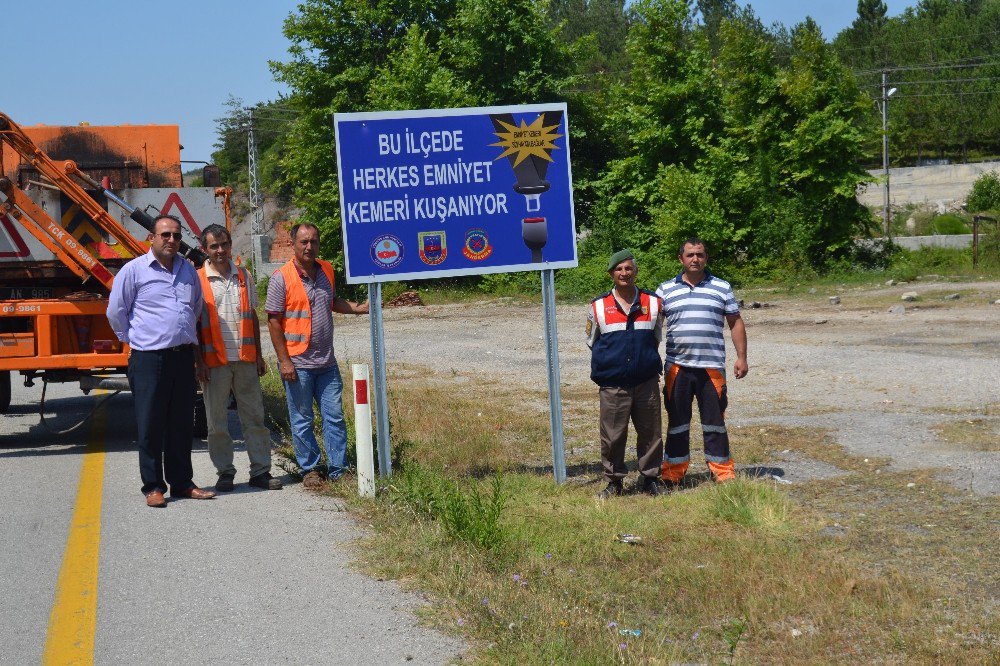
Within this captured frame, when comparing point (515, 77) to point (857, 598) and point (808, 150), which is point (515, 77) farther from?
point (857, 598)

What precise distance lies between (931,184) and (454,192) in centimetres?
5778

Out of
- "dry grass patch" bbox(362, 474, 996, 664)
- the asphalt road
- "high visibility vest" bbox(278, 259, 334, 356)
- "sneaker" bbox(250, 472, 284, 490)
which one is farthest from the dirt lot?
the asphalt road

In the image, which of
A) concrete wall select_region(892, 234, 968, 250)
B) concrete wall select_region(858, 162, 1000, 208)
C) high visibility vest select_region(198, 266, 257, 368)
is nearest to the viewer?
high visibility vest select_region(198, 266, 257, 368)

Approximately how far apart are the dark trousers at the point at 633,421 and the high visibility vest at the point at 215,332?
2.85m

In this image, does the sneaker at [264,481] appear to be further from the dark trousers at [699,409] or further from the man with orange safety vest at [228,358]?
the dark trousers at [699,409]

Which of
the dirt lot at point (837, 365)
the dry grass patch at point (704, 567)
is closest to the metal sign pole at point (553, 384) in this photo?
the dry grass patch at point (704, 567)

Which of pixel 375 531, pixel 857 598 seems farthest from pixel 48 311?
pixel 857 598

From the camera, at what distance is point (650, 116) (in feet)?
120

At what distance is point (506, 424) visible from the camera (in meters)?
12.0

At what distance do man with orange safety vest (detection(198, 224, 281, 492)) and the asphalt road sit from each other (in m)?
0.29

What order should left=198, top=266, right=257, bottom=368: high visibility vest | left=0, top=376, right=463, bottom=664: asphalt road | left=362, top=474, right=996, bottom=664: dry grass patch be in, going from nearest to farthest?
left=362, top=474, right=996, bottom=664: dry grass patch → left=0, top=376, right=463, bottom=664: asphalt road → left=198, top=266, right=257, bottom=368: high visibility vest

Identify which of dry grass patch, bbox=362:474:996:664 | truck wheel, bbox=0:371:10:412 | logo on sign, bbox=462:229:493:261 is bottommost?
dry grass patch, bbox=362:474:996:664

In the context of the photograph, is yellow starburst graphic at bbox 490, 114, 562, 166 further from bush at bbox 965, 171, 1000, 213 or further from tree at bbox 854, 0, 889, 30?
tree at bbox 854, 0, 889, 30

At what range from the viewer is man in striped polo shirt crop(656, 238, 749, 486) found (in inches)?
334
